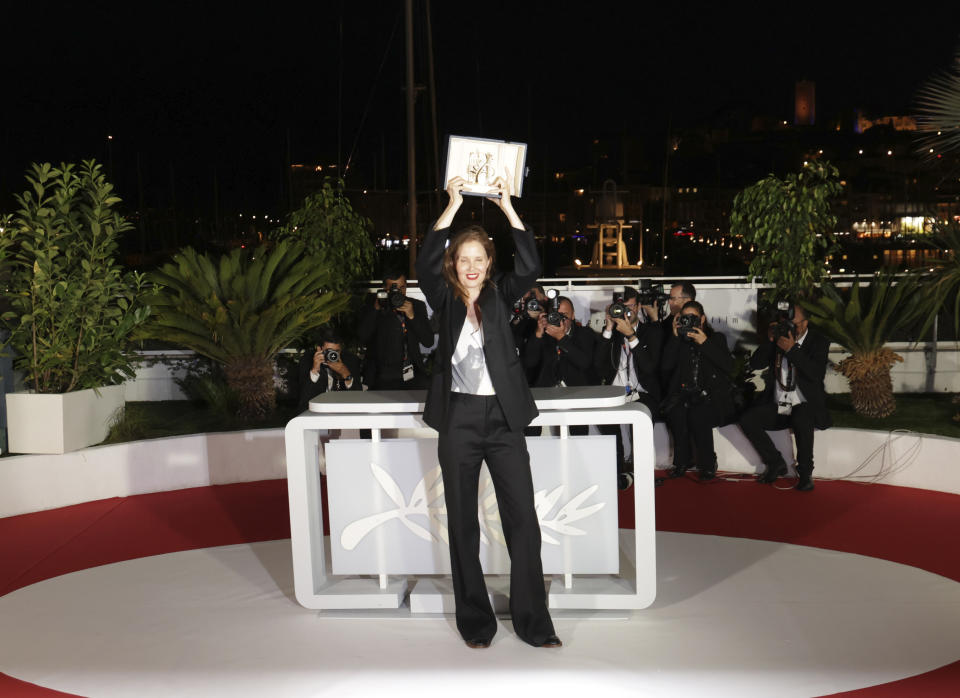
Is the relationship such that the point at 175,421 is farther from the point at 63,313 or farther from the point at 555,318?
the point at 555,318

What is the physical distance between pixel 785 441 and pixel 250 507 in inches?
169

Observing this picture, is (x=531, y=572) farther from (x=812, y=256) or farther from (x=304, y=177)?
(x=304, y=177)

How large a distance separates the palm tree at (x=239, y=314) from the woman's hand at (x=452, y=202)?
514 cm

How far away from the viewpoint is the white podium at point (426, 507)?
15.0ft

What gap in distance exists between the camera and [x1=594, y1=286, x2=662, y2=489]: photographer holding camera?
7863mm

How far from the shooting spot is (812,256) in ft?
37.0

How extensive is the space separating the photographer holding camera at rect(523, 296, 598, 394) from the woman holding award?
3.30 m

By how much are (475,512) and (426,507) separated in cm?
50

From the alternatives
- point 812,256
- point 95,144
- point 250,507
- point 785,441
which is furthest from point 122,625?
point 95,144

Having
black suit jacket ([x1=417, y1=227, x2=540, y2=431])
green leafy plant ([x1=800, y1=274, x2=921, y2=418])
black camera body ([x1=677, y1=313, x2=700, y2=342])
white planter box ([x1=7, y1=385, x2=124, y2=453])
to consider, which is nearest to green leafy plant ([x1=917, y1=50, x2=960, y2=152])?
green leafy plant ([x1=800, y1=274, x2=921, y2=418])

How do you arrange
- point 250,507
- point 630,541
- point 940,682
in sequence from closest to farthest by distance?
1. point 940,682
2. point 630,541
3. point 250,507

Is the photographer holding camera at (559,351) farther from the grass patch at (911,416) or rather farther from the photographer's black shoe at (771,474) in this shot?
the grass patch at (911,416)

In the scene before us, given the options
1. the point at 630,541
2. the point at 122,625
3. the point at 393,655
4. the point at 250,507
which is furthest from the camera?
the point at 250,507

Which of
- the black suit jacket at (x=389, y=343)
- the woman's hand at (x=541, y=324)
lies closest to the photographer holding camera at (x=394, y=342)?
the black suit jacket at (x=389, y=343)
